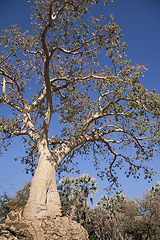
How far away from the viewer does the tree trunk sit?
20.3 ft

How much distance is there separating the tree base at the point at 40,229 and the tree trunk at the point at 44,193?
0.41 meters

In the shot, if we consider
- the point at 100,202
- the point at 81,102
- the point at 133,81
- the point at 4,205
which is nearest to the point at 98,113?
the point at 81,102

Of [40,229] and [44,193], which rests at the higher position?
[44,193]

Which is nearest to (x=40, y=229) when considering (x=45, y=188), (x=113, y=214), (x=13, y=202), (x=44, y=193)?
(x=44, y=193)

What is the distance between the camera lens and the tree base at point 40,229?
4980 mm

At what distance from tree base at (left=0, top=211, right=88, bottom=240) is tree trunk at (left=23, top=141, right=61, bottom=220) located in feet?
1.36

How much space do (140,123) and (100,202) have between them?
2448cm

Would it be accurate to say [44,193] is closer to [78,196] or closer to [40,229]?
[40,229]

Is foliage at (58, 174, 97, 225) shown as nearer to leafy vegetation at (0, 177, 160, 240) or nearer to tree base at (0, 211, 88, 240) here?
leafy vegetation at (0, 177, 160, 240)

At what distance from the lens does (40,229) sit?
5250 millimetres

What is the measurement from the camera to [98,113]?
29.6 feet

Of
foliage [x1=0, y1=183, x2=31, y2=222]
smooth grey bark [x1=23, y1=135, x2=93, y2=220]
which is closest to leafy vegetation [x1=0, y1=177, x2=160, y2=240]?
foliage [x1=0, y1=183, x2=31, y2=222]

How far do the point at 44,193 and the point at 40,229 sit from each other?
1447mm

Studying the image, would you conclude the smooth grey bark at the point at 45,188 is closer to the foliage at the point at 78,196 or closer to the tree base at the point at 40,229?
the tree base at the point at 40,229
